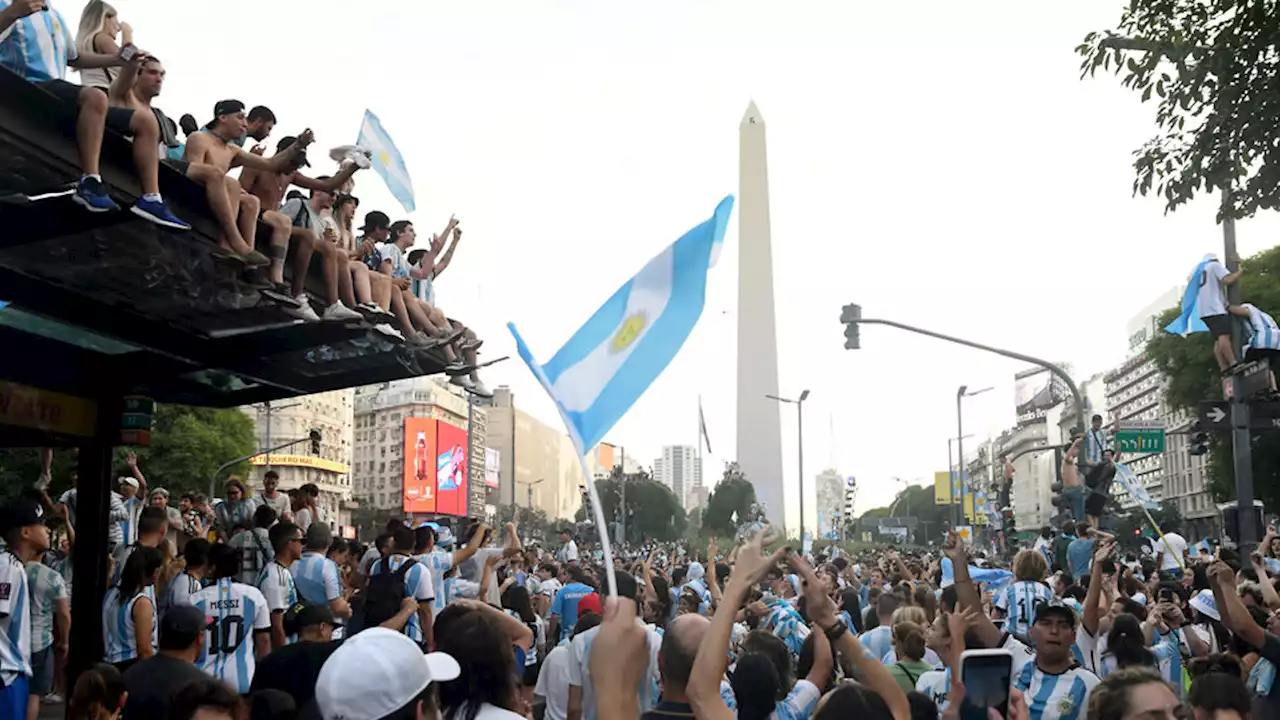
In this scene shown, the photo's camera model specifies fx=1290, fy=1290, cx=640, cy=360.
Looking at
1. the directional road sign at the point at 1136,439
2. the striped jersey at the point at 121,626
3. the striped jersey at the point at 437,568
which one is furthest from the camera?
the directional road sign at the point at 1136,439

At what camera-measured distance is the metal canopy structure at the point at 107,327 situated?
20.0 feet

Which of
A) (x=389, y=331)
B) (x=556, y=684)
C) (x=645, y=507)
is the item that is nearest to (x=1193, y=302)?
(x=389, y=331)

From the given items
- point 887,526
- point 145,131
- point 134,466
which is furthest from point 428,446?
point 145,131

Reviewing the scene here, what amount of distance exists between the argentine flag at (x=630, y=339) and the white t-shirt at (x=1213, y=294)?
383 inches

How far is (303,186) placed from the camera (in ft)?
29.3

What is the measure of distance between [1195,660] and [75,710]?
5.18 m

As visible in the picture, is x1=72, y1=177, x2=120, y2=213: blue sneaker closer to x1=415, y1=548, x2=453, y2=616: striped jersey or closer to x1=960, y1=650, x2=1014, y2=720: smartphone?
x1=415, y1=548, x2=453, y2=616: striped jersey

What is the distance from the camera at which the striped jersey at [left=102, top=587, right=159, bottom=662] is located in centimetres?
743

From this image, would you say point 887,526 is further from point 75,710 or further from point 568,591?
point 75,710

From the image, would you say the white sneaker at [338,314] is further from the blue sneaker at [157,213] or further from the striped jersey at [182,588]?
the blue sneaker at [157,213]

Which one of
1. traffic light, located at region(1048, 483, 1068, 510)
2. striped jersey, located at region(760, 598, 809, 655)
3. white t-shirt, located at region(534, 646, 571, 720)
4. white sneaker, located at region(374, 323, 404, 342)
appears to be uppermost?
white sneaker, located at region(374, 323, 404, 342)

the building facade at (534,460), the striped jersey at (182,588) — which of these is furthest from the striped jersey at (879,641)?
the building facade at (534,460)

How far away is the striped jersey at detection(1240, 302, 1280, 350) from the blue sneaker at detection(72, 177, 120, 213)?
10.8 metres

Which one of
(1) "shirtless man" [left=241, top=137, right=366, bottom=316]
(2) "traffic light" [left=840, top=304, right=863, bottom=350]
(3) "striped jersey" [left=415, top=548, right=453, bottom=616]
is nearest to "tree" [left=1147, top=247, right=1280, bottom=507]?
(2) "traffic light" [left=840, top=304, right=863, bottom=350]
